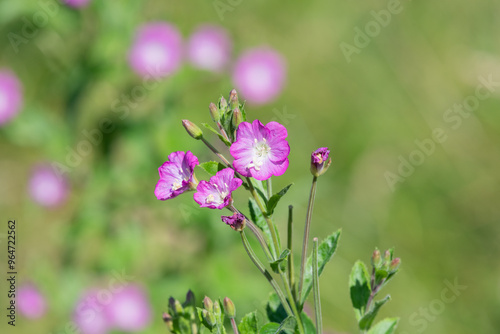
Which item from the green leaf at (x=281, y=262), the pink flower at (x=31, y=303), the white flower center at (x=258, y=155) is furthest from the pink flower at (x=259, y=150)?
the pink flower at (x=31, y=303)

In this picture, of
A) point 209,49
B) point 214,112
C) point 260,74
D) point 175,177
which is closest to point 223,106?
point 214,112

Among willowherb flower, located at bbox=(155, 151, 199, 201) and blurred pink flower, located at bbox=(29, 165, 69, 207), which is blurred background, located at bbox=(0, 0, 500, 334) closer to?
blurred pink flower, located at bbox=(29, 165, 69, 207)

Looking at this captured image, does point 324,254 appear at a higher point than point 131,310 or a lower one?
lower

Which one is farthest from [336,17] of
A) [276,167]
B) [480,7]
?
[276,167]

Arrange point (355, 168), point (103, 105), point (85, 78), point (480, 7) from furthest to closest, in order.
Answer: point (480, 7) < point (355, 168) < point (103, 105) < point (85, 78)

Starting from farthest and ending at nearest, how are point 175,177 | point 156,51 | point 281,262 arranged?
1. point 156,51
2. point 175,177
3. point 281,262

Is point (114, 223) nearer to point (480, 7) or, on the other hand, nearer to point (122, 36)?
point (122, 36)

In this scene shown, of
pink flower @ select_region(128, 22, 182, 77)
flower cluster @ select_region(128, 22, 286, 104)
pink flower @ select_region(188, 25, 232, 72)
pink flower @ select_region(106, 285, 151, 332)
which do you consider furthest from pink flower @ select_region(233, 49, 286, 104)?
pink flower @ select_region(106, 285, 151, 332)

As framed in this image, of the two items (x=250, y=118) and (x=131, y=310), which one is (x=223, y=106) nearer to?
(x=131, y=310)
